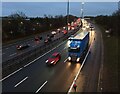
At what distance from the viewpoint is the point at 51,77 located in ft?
102

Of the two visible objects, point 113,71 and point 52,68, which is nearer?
point 113,71

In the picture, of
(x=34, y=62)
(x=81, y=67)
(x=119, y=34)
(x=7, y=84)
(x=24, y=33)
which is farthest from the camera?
(x=24, y=33)

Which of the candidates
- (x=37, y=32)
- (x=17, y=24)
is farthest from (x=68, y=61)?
(x=37, y=32)

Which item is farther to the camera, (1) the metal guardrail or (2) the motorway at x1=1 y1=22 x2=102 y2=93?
(1) the metal guardrail

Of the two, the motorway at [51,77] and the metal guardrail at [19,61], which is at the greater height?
the metal guardrail at [19,61]

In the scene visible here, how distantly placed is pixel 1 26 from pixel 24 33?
8677 mm

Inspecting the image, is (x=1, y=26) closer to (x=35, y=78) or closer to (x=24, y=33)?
(x=24, y=33)

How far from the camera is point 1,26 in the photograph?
71062mm

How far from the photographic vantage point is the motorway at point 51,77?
2667cm

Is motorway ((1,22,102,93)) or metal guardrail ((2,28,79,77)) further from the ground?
metal guardrail ((2,28,79,77))

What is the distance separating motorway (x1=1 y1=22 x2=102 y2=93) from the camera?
26672mm

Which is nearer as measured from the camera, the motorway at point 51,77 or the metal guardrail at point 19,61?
the motorway at point 51,77

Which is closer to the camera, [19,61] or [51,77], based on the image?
[51,77]

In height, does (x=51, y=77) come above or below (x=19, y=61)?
below
